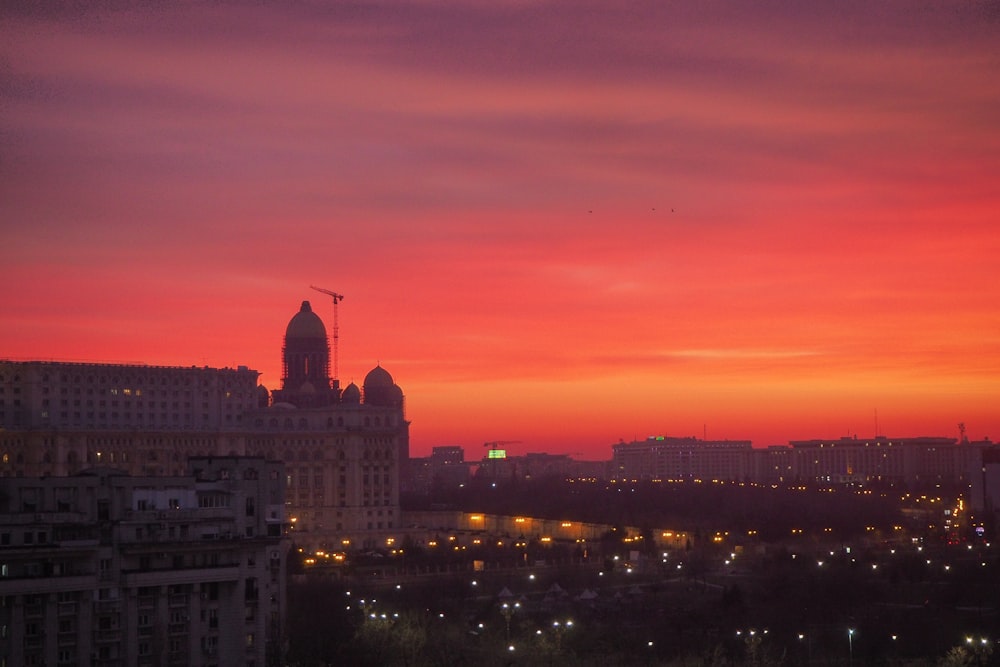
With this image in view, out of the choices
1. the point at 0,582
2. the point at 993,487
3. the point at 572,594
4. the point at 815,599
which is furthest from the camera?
the point at 993,487

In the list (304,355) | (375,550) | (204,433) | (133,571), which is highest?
(304,355)

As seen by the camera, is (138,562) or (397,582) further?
(397,582)

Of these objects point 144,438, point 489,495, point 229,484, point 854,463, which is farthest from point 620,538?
point 854,463

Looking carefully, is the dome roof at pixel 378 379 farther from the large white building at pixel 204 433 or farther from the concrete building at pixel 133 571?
the concrete building at pixel 133 571

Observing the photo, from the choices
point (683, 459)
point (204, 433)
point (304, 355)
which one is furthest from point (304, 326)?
point (683, 459)

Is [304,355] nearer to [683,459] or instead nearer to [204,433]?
[204,433]

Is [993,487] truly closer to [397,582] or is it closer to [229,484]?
[397,582]

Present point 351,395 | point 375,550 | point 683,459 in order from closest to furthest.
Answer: point 375,550 → point 351,395 → point 683,459
